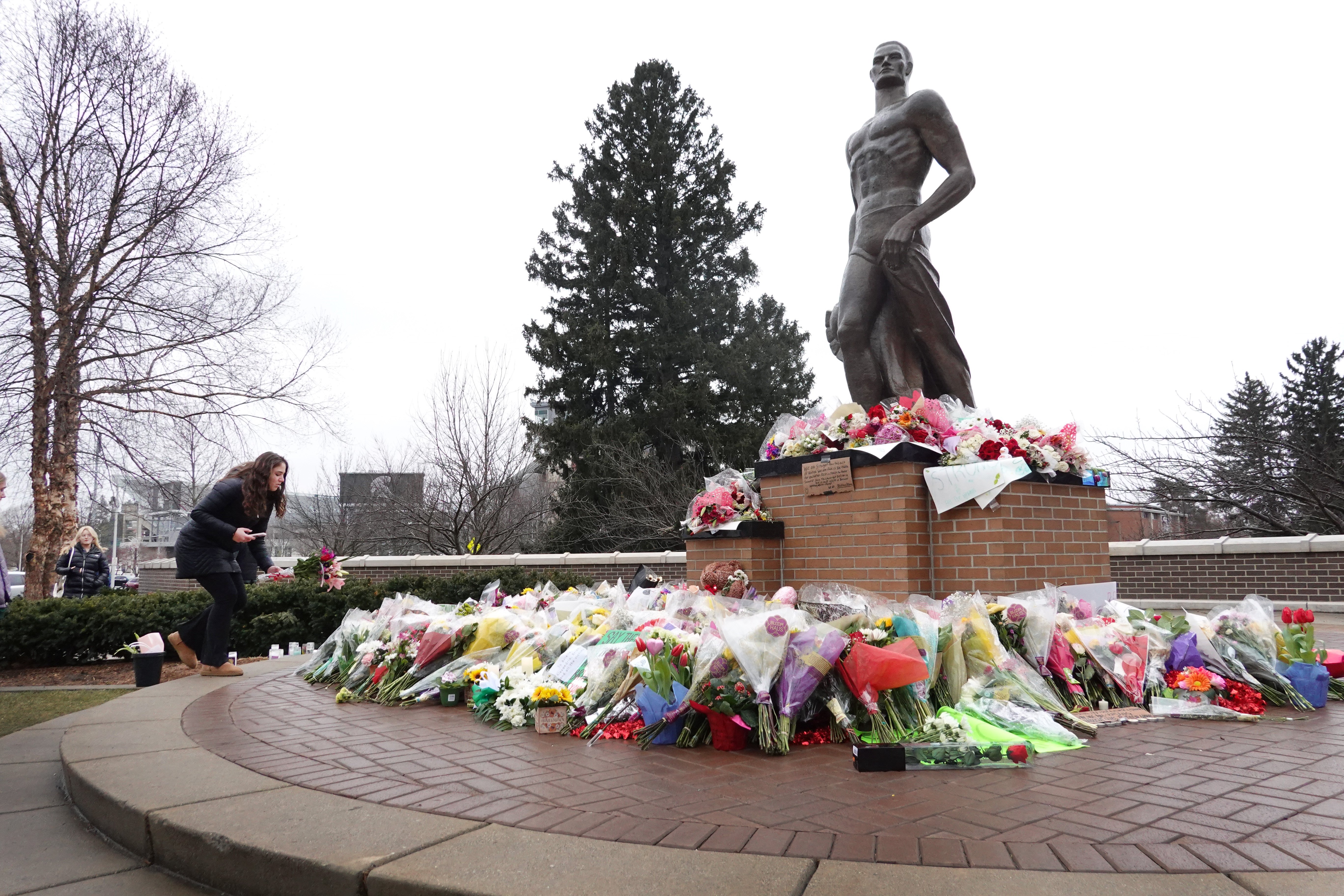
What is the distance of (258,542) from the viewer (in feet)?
20.4

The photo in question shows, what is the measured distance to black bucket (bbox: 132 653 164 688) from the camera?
6477 millimetres

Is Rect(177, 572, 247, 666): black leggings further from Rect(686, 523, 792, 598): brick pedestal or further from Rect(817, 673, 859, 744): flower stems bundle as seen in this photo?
Rect(817, 673, 859, 744): flower stems bundle

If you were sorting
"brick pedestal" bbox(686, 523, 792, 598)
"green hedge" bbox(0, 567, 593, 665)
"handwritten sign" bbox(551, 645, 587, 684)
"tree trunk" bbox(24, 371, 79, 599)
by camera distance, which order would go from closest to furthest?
"handwritten sign" bbox(551, 645, 587, 684)
"brick pedestal" bbox(686, 523, 792, 598)
"green hedge" bbox(0, 567, 593, 665)
"tree trunk" bbox(24, 371, 79, 599)

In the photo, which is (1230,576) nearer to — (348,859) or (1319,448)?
(1319,448)

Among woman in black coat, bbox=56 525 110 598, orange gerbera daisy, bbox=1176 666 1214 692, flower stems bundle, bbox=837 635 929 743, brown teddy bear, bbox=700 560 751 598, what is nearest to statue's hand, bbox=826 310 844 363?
brown teddy bear, bbox=700 560 751 598

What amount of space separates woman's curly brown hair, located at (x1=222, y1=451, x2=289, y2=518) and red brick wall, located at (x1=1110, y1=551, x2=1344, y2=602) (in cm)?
1079

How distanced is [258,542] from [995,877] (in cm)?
576

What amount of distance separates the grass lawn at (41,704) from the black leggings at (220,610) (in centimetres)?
64

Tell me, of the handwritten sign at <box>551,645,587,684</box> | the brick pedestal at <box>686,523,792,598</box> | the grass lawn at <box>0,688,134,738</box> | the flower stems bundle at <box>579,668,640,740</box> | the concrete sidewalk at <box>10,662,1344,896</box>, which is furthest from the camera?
the brick pedestal at <box>686,523,792,598</box>

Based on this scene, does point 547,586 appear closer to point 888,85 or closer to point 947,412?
point 947,412

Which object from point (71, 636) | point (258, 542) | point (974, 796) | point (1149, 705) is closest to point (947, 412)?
point (1149, 705)

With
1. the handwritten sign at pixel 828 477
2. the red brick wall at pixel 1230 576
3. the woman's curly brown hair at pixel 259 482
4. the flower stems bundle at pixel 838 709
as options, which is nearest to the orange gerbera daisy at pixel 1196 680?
the flower stems bundle at pixel 838 709

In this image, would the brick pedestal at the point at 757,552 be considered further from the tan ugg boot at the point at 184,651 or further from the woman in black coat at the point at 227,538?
the tan ugg boot at the point at 184,651

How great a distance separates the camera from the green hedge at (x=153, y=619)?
8.70 m
